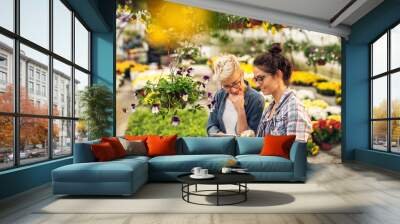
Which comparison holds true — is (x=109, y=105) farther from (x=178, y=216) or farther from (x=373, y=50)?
(x=373, y=50)

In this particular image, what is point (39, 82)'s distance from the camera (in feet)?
20.4

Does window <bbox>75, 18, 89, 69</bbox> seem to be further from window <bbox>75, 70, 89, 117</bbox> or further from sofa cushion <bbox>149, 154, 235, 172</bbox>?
sofa cushion <bbox>149, 154, 235, 172</bbox>

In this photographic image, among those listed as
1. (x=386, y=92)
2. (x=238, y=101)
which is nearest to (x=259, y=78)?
(x=238, y=101)

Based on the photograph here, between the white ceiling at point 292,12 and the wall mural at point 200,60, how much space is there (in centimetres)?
61

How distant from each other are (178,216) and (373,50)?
7339mm

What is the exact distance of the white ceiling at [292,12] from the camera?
8425 millimetres

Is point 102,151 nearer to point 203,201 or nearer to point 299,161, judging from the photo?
point 203,201

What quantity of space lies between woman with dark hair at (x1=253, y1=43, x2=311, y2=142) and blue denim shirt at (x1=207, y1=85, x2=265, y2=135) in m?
0.18

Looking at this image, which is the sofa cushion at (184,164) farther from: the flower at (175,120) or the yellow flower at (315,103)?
the yellow flower at (315,103)

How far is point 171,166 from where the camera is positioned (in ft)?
20.5

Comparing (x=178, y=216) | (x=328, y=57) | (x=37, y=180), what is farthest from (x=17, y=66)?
(x=328, y=57)

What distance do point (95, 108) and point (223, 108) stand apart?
2899 mm

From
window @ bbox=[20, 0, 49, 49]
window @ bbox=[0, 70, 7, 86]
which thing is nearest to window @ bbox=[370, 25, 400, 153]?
window @ bbox=[20, 0, 49, 49]

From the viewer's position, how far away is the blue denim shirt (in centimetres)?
939
